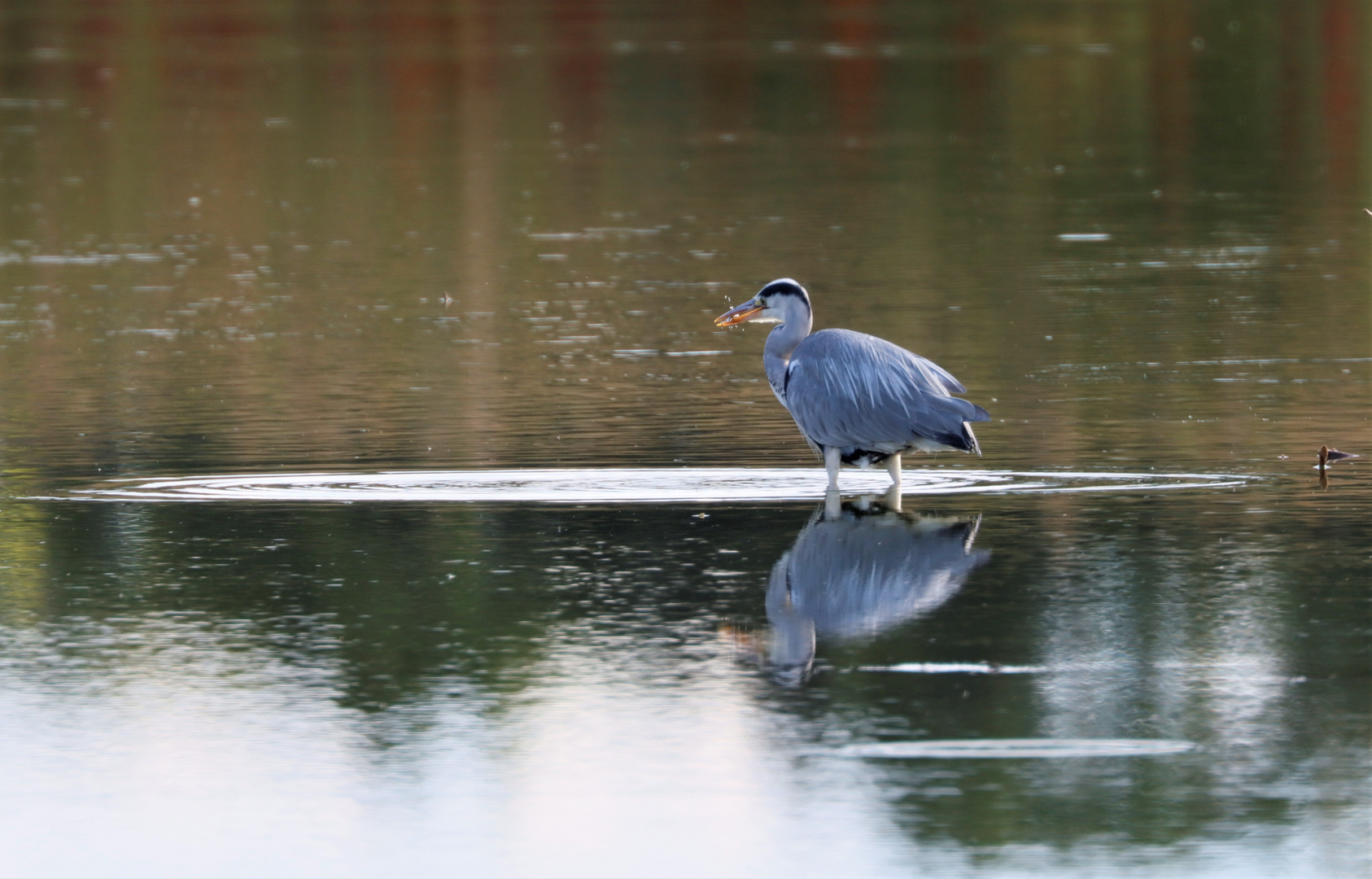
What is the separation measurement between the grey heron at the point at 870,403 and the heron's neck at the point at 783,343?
0.23 metres

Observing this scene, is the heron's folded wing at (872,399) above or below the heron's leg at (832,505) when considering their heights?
above

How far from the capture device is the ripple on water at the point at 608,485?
11500 mm

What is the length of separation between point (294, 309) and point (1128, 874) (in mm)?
13944

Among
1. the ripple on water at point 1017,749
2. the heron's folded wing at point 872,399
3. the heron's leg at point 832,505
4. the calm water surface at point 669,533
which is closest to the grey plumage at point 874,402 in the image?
the heron's folded wing at point 872,399

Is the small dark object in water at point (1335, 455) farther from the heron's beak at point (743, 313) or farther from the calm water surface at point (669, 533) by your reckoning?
the heron's beak at point (743, 313)

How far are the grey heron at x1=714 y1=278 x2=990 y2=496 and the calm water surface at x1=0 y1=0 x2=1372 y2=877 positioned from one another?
310 mm

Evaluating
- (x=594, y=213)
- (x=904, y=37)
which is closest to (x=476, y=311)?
(x=594, y=213)

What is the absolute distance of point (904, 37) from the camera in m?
54.6

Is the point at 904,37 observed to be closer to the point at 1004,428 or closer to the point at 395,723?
the point at 1004,428

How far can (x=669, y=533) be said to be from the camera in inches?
416

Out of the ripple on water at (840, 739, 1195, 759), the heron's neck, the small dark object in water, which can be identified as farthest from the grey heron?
the ripple on water at (840, 739, 1195, 759)

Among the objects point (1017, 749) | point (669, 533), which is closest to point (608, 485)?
point (669, 533)

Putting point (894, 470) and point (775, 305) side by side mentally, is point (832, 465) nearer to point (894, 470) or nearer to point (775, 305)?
point (894, 470)

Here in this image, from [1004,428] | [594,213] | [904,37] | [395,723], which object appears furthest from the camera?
[904,37]
